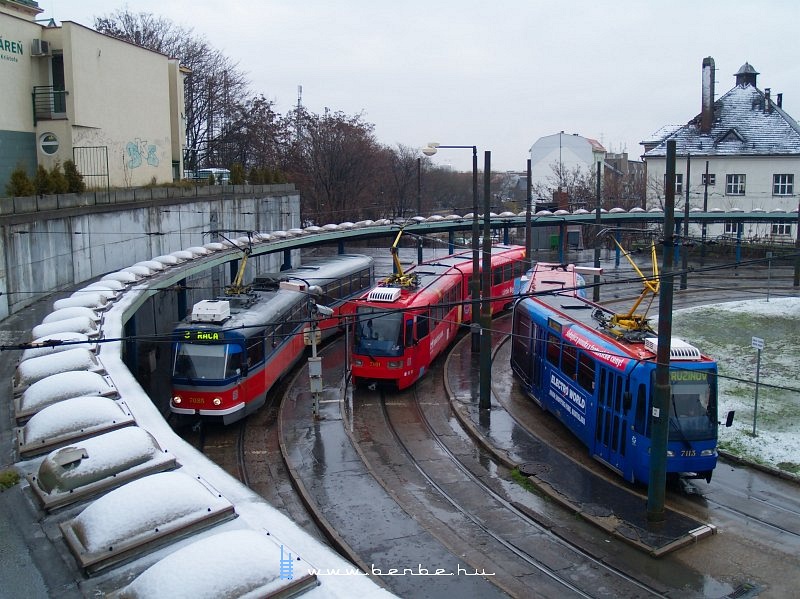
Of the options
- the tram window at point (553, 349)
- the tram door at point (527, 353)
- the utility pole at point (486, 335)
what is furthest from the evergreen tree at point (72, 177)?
the tram window at point (553, 349)

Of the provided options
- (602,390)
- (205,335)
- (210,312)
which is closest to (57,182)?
(210,312)

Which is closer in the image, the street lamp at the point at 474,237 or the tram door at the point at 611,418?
the tram door at the point at 611,418

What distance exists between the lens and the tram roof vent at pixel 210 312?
59.3 feet

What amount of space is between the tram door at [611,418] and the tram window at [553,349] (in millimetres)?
2666

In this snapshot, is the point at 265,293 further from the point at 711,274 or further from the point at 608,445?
the point at 711,274

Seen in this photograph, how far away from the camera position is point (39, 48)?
Result: 1094 inches

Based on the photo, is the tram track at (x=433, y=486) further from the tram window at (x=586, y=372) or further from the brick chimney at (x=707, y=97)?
the brick chimney at (x=707, y=97)

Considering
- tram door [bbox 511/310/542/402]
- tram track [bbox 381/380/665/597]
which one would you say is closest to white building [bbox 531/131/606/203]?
tram door [bbox 511/310/542/402]

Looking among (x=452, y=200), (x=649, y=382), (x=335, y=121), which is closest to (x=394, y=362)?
(x=649, y=382)

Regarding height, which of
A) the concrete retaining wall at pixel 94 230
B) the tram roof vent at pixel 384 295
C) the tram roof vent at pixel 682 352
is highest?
the concrete retaining wall at pixel 94 230

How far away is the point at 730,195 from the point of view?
57375mm

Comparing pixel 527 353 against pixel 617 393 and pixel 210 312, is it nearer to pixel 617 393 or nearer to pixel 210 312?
pixel 617 393

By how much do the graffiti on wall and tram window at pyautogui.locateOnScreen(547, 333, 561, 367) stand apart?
22176 millimetres

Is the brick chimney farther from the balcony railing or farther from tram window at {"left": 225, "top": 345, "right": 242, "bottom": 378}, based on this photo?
tram window at {"left": 225, "top": 345, "right": 242, "bottom": 378}
